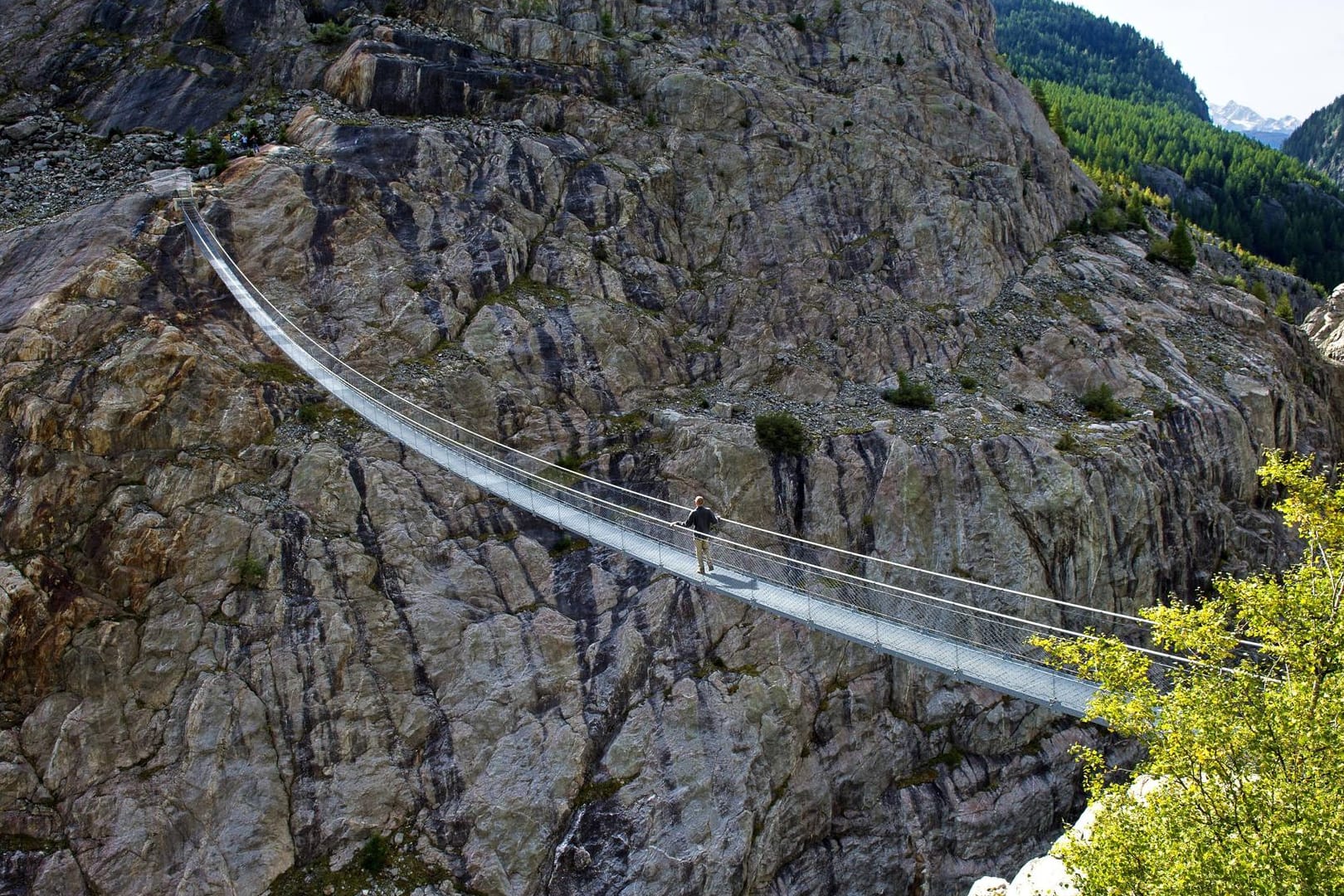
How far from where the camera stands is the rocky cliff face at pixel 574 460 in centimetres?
1945

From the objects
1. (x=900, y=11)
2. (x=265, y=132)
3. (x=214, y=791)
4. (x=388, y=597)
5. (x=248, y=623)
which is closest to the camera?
(x=214, y=791)

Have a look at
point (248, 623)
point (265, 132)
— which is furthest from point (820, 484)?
point (265, 132)

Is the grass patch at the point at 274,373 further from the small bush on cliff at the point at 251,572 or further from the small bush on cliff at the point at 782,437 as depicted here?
the small bush on cliff at the point at 782,437

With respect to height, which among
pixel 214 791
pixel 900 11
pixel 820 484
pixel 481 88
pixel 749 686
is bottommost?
pixel 214 791

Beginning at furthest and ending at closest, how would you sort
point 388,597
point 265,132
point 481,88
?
point 481,88, point 265,132, point 388,597

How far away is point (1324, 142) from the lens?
178375 mm

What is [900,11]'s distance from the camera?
1533 inches

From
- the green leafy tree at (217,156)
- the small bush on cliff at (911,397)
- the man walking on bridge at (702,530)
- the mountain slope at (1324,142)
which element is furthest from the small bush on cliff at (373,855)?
the mountain slope at (1324,142)

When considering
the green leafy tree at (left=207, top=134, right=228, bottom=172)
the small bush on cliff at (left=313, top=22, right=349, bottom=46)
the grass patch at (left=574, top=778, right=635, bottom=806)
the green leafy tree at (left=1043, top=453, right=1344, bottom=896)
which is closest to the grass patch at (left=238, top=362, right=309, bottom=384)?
the green leafy tree at (left=207, top=134, right=228, bottom=172)

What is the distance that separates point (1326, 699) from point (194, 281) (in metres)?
26.7

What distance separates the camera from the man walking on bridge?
18188mm

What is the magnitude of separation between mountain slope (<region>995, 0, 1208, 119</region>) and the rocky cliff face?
447 ft

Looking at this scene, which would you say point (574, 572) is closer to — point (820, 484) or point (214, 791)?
point (820, 484)

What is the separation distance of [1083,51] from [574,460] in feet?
645
